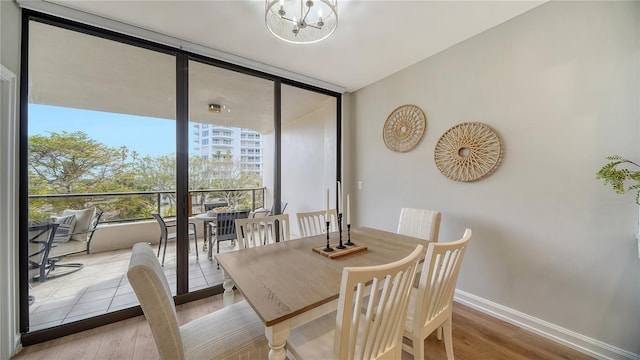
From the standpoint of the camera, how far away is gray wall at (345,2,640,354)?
5.17 feet

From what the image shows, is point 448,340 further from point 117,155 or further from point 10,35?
point 10,35

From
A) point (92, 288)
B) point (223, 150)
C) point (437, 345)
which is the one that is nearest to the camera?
point (437, 345)

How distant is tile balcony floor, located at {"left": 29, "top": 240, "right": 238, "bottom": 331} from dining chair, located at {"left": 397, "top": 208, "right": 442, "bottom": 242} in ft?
7.02

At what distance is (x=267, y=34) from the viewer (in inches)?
86.4

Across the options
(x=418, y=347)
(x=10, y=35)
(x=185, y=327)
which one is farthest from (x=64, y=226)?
(x=418, y=347)

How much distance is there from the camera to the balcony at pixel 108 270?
2049mm

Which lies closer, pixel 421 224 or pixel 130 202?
pixel 421 224

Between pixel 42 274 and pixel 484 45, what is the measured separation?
4.45 metres

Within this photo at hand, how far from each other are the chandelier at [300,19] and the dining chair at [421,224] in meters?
1.74

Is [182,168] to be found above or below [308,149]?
below

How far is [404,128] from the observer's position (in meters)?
2.90

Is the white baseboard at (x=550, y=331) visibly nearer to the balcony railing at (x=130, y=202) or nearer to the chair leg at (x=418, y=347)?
the chair leg at (x=418, y=347)

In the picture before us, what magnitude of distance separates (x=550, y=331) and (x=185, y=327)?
8.50 ft

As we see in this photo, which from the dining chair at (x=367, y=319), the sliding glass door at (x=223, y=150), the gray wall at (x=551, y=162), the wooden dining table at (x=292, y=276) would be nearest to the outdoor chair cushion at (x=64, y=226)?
the sliding glass door at (x=223, y=150)
